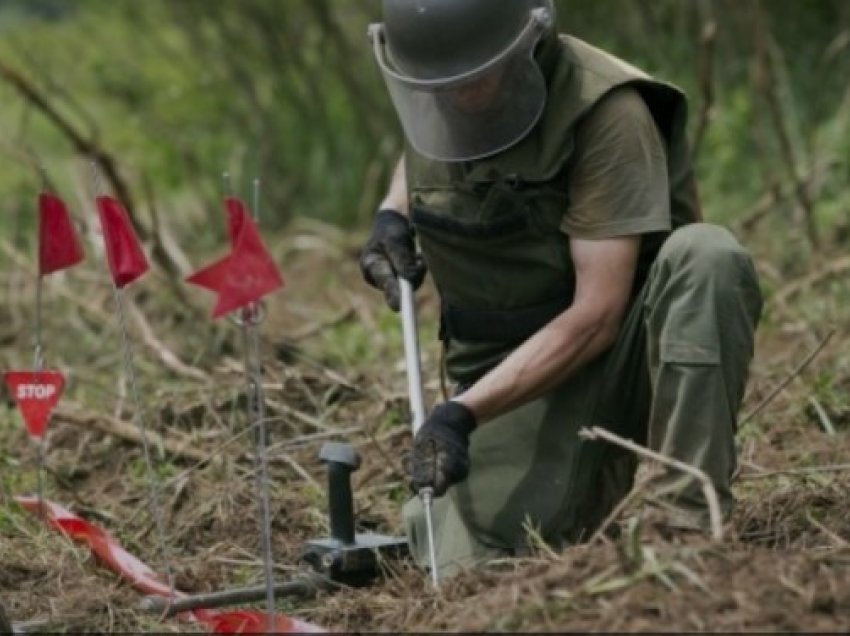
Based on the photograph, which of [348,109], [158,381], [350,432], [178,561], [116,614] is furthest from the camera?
[348,109]

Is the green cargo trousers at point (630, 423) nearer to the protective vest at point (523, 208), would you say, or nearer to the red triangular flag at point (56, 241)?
the protective vest at point (523, 208)

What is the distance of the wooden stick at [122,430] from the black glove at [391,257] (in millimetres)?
1082

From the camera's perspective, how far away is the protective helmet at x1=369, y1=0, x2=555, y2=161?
15.4 feet

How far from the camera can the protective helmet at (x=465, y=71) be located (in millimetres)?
4691

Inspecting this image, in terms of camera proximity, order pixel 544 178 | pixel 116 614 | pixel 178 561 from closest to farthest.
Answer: pixel 116 614
pixel 544 178
pixel 178 561

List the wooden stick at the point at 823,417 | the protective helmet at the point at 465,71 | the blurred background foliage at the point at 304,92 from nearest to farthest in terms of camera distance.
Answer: the protective helmet at the point at 465,71 < the wooden stick at the point at 823,417 < the blurred background foliage at the point at 304,92

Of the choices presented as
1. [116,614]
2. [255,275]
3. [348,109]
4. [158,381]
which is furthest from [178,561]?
[348,109]

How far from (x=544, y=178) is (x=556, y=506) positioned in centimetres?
85

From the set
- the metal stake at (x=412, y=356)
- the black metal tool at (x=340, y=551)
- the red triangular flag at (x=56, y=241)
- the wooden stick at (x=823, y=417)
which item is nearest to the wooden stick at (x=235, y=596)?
the black metal tool at (x=340, y=551)

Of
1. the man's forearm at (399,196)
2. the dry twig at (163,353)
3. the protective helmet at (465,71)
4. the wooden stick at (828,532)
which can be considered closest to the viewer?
the wooden stick at (828,532)

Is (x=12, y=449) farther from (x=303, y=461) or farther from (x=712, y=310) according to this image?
(x=712, y=310)

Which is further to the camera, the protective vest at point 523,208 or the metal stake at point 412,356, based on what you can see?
the metal stake at point 412,356

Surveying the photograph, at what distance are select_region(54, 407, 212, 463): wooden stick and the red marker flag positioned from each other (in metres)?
2.17

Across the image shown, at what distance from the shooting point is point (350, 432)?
6.04m
